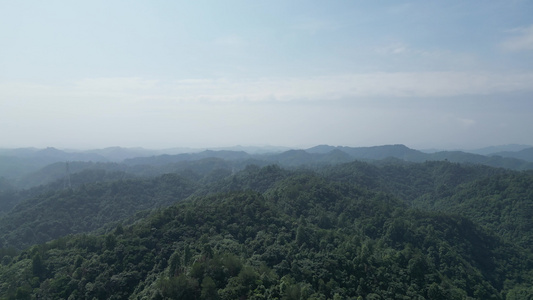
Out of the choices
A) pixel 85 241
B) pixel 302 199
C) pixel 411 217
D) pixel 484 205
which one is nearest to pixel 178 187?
pixel 302 199

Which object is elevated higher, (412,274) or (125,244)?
(125,244)

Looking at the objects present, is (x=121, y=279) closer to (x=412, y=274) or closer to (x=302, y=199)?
(x=412, y=274)

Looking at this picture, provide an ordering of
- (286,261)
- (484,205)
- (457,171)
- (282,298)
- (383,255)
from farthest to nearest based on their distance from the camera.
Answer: (457,171), (484,205), (383,255), (286,261), (282,298)

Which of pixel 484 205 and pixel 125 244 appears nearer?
pixel 125 244

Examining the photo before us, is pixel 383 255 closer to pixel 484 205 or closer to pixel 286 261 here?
pixel 286 261

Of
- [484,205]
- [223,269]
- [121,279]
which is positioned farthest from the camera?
[484,205]

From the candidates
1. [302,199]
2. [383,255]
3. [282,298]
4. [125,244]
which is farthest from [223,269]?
[302,199]
